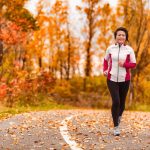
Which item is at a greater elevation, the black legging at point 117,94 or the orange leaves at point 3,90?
the black legging at point 117,94

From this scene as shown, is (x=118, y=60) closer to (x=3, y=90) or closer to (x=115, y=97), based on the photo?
(x=115, y=97)

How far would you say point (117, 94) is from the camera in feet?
32.7

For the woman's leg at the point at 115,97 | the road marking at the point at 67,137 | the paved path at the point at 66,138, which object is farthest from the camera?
the woman's leg at the point at 115,97

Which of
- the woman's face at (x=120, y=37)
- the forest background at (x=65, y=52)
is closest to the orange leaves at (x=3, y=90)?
the forest background at (x=65, y=52)

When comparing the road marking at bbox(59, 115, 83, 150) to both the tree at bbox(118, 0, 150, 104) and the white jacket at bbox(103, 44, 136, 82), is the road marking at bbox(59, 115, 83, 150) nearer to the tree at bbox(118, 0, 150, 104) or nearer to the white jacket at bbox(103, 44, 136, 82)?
the white jacket at bbox(103, 44, 136, 82)

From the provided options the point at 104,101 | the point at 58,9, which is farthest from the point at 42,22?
the point at 104,101

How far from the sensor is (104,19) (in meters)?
47.3

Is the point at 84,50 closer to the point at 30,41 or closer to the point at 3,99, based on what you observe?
the point at 30,41

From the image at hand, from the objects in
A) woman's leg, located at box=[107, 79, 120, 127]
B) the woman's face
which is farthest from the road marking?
the woman's face

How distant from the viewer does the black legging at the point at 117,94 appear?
9.98 m

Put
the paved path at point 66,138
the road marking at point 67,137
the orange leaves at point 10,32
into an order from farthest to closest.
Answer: the orange leaves at point 10,32 < the paved path at point 66,138 < the road marking at point 67,137

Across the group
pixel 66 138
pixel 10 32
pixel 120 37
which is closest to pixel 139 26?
pixel 10 32

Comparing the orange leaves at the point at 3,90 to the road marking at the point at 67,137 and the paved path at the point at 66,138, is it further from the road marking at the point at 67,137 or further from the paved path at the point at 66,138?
the road marking at the point at 67,137

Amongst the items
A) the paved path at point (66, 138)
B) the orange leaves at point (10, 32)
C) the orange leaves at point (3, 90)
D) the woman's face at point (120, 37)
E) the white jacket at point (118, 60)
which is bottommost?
the orange leaves at point (3, 90)
